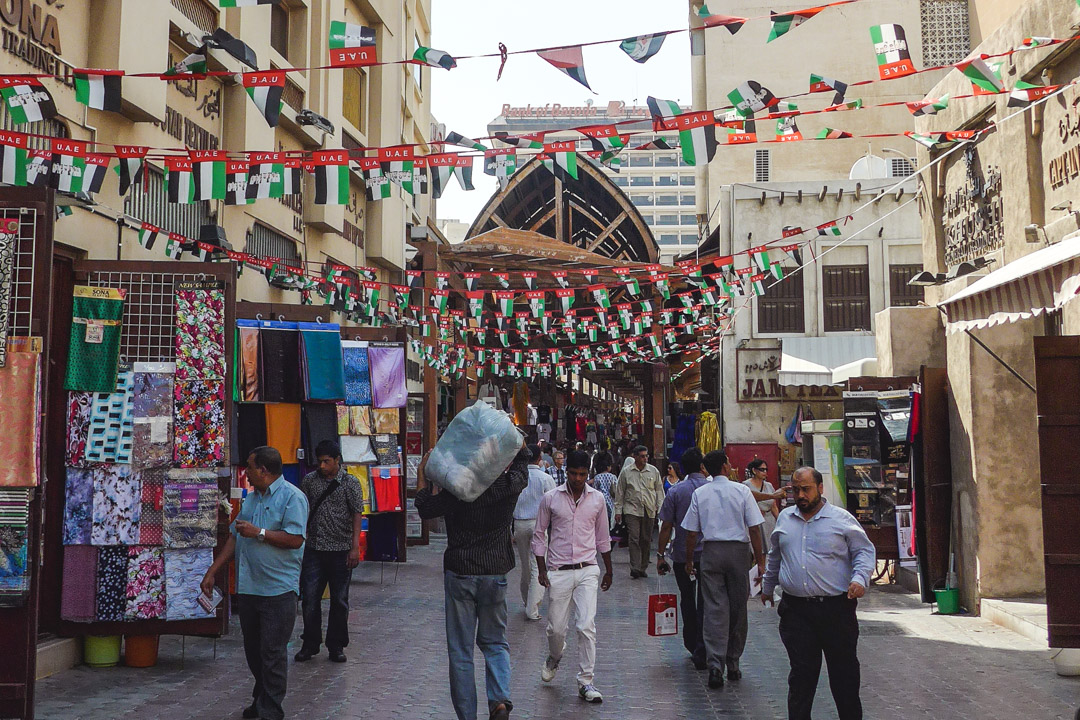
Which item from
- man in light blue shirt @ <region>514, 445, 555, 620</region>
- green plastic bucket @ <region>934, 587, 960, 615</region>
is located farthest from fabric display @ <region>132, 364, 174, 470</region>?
green plastic bucket @ <region>934, 587, 960, 615</region>

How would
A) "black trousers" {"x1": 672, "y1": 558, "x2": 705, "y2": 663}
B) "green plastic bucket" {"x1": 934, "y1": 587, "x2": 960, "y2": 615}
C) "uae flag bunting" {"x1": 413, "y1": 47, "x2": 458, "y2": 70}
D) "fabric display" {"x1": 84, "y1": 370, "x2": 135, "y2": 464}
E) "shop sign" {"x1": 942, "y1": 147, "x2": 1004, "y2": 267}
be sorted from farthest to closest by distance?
A: "green plastic bucket" {"x1": 934, "y1": 587, "x2": 960, "y2": 615}
"shop sign" {"x1": 942, "y1": 147, "x2": 1004, "y2": 267}
"black trousers" {"x1": 672, "y1": 558, "x2": 705, "y2": 663}
"fabric display" {"x1": 84, "y1": 370, "x2": 135, "y2": 464}
"uae flag bunting" {"x1": 413, "y1": 47, "x2": 458, "y2": 70}

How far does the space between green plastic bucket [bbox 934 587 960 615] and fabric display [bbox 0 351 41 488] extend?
8753mm

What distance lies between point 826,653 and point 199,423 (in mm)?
4844

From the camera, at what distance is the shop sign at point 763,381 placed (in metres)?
23.1

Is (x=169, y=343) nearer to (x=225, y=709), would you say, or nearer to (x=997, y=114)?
(x=225, y=709)

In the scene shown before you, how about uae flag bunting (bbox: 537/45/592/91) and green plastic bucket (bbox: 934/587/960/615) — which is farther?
green plastic bucket (bbox: 934/587/960/615)

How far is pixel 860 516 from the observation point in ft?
40.9

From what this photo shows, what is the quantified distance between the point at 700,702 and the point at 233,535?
318 cm

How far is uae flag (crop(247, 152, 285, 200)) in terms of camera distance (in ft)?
29.9

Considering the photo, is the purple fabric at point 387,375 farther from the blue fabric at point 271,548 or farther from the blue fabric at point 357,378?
the blue fabric at point 271,548

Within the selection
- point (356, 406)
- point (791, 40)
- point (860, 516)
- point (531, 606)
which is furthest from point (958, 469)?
point (791, 40)

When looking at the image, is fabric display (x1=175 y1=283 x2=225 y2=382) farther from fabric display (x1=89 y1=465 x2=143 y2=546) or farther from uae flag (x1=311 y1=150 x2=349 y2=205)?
uae flag (x1=311 y1=150 x2=349 y2=205)

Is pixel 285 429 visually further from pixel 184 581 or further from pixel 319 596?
pixel 184 581

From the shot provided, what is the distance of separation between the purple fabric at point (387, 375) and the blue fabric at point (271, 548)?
573 cm
